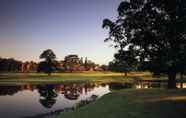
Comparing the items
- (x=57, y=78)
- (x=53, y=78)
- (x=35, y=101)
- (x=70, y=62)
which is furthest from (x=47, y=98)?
(x=70, y=62)

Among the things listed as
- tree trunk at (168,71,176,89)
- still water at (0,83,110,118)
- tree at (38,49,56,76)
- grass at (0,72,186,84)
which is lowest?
still water at (0,83,110,118)

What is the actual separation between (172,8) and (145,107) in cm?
1711

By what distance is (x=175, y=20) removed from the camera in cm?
3356

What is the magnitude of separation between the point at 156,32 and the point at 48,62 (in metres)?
90.8

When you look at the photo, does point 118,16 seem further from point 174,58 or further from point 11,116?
point 11,116

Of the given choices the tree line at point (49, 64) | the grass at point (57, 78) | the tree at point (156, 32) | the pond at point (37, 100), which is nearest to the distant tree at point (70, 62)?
the tree line at point (49, 64)

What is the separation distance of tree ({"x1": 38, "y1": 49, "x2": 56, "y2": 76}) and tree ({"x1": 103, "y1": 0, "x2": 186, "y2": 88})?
81.7 meters

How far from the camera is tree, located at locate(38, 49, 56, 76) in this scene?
387 ft

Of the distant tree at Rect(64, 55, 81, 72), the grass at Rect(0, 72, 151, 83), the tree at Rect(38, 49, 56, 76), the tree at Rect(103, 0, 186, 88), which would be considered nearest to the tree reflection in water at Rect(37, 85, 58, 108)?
the tree at Rect(103, 0, 186, 88)

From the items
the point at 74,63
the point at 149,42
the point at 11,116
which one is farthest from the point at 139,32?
the point at 74,63

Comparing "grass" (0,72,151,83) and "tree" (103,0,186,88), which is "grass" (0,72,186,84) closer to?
"grass" (0,72,151,83)

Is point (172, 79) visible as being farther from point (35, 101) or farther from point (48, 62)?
point (48, 62)

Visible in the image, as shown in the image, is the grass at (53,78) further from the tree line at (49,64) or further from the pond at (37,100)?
the pond at (37,100)

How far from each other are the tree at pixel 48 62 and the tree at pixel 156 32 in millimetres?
81651
